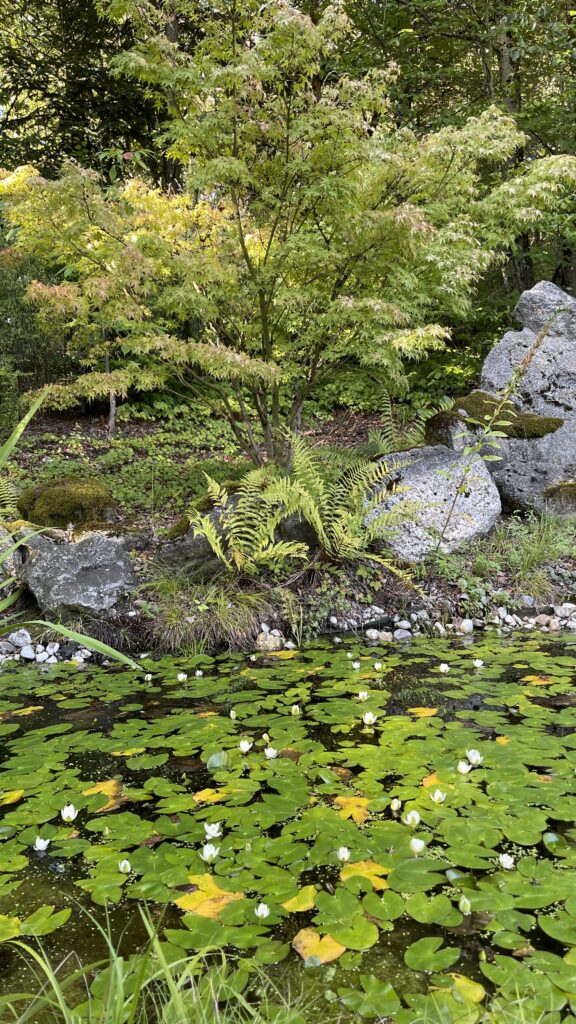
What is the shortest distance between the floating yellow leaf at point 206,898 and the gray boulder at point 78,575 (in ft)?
9.45

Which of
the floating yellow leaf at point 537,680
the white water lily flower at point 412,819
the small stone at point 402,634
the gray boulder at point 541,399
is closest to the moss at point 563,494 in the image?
the gray boulder at point 541,399

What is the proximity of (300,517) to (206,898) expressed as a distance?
3250 mm

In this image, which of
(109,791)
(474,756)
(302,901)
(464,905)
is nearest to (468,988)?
(464,905)

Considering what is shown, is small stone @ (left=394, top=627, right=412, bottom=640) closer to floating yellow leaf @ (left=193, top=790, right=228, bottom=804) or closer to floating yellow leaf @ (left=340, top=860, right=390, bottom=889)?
floating yellow leaf @ (left=193, top=790, right=228, bottom=804)

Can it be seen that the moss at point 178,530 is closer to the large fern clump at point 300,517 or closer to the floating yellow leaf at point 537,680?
the large fern clump at point 300,517

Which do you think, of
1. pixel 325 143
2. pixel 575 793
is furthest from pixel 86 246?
pixel 575 793

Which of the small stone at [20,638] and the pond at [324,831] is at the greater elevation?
the pond at [324,831]

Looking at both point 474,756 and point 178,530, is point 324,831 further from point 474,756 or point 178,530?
point 178,530

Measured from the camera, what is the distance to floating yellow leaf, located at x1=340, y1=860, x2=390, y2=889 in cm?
177

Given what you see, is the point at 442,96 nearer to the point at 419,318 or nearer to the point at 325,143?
the point at 419,318

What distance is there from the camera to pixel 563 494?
18.8ft

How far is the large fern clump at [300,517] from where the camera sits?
14.7ft

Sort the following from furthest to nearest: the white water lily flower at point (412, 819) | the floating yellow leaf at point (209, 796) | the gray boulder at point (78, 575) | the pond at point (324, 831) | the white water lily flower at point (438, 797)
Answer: the gray boulder at point (78, 575) → the floating yellow leaf at point (209, 796) → the white water lily flower at point (438, 797) → the white water lily flower at point (412, 819) → the pond at point (324, 831)

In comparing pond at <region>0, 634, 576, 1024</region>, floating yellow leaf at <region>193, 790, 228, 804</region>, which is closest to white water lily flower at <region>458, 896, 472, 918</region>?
pond at <region>0, 634, 576, 1024</region>
